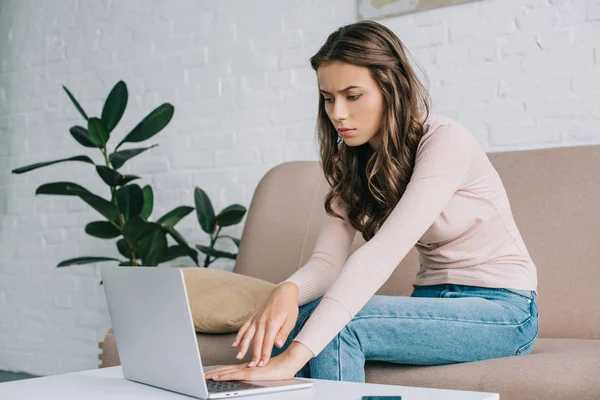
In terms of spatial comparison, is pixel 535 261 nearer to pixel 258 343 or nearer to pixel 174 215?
pixel 258 343

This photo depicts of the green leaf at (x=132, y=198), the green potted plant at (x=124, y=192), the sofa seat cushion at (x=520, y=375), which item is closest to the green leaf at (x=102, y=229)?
the green potted plant at (x=124, y=192)

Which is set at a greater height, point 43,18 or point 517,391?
point 43,18

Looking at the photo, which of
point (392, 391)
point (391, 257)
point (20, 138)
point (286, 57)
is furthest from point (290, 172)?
point (20, 138)

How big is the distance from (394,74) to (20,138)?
2915mm

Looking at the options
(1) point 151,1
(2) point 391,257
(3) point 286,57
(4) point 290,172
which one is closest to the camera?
(2) point 391,257

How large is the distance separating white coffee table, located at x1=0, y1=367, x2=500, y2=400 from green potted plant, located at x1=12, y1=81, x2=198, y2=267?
1368mm

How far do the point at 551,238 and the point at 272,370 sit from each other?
1.01 meters

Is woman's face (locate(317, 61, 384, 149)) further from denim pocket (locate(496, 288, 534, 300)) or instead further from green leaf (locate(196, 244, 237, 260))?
green leaf (locate(196, 244, 237, 260))

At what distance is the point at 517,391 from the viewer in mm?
1331

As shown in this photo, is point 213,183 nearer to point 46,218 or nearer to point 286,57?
point 286,57

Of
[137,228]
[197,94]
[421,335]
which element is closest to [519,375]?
[421,335]

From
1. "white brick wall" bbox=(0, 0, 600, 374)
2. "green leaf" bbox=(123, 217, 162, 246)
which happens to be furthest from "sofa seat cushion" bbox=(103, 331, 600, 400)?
"green leaf" bbox=(123, 217, 162, 246)

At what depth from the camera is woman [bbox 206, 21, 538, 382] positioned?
4.51ft

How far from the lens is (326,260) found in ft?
5.61
